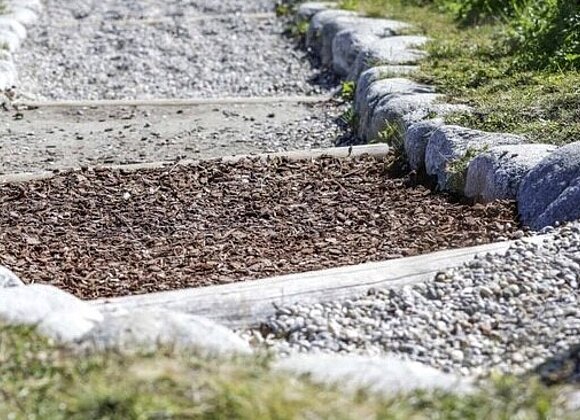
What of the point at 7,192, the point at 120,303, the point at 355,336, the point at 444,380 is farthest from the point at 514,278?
the point at 7,192

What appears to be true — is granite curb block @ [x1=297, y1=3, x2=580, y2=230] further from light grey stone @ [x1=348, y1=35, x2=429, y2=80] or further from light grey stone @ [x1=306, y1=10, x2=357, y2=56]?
light grey stone @ [x1=306, y1=10, x2=357, y2=56]

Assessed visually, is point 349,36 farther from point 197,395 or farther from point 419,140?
point 197,395

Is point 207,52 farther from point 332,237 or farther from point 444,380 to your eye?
point 444,380

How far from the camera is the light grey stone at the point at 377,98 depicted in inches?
320

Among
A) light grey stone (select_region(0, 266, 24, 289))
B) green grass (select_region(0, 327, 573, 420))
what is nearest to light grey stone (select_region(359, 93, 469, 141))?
light grey stone (select_region(0, 266, 24, 289))

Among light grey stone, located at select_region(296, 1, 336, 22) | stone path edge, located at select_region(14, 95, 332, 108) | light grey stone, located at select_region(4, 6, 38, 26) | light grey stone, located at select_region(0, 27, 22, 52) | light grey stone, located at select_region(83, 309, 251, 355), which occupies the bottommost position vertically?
light grey stone, located at select_region(4, 6, 38, 26)

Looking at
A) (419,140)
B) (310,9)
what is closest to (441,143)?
(419,140)

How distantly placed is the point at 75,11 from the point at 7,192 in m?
7.28

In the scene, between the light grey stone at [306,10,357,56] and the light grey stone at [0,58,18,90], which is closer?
the light grey stone at [0,58,18,90]

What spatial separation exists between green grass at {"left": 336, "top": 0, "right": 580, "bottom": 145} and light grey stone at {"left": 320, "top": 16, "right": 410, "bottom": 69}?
0.90 ft

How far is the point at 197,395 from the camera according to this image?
3.79 meters

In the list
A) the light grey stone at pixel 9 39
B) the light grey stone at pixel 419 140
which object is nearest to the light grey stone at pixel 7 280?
the light grey stone at pixel 419 140

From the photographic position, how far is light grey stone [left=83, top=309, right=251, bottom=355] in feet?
14.0

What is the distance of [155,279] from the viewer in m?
5.61
